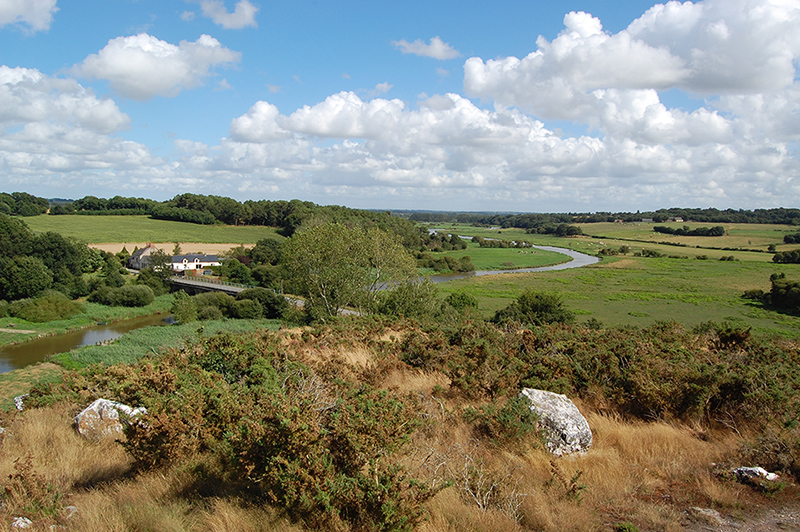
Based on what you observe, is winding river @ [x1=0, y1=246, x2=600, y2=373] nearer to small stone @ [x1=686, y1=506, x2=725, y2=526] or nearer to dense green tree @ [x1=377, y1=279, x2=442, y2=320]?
dense green tree @ [x1=377, y1=279, x2=442, y2=320]

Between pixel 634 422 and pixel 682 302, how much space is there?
175 ft

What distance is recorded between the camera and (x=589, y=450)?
617cm

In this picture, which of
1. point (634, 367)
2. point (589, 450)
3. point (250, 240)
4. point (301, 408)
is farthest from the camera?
point (250, 240)

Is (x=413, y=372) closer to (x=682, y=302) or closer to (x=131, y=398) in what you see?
(x=131, y=398)

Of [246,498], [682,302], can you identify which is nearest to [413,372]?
[246,498]

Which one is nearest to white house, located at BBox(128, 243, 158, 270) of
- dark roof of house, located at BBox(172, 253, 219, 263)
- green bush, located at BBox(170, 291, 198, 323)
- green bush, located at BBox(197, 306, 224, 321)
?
dark roof of house, located at BBox(172, 253, 219, 263)

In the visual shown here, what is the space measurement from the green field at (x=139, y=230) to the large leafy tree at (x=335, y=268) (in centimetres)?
6837

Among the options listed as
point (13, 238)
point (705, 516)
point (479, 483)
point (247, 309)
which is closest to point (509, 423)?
point (479, 483)

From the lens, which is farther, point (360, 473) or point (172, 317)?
point (172, 317)

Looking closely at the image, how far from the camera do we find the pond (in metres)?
33.8

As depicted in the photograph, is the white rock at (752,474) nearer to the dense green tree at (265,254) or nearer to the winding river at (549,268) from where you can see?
the winding river at (549,268)

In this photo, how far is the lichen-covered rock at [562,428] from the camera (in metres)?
6.11

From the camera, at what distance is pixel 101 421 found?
6969 millimetres

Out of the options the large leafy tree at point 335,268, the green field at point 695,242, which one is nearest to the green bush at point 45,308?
the large leafy tree at point 335,268
